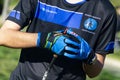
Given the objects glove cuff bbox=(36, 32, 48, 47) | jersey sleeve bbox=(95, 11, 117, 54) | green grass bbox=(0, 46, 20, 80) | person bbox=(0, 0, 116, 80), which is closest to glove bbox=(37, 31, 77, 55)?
glove cuff bbox=(36, 32, 48, 47)

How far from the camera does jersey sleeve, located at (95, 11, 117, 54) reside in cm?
385

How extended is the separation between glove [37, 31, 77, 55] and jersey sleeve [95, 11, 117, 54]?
55cm

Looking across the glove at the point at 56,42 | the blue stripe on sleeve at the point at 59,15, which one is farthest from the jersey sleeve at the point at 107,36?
the glove at the point at 56,42

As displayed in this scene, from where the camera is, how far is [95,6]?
3.83 metres

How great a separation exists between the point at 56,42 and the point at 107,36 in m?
0.68

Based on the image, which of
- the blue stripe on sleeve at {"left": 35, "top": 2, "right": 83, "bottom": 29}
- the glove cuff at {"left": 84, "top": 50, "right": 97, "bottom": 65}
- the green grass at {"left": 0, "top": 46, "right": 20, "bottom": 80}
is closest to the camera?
the glove cuff at {"left": 84, "top": 50, "right": 97, "bottom": 65}

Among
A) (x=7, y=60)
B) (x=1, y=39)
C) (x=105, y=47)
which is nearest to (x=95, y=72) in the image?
(x=105, y=47)

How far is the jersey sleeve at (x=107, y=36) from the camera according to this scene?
3.85 meters

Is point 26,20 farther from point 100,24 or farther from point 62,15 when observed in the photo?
point 100,24

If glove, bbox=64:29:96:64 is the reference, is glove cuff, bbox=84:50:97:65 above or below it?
below

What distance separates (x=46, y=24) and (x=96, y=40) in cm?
42

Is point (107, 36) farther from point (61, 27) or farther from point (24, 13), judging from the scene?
point (24, 13)

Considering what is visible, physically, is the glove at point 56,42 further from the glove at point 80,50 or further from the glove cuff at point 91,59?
the glove cuff at point 91,59

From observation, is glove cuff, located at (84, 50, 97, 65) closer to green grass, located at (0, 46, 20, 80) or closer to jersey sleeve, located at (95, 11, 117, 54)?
jersey sleeve, located at (95, 11, 117, 54)
